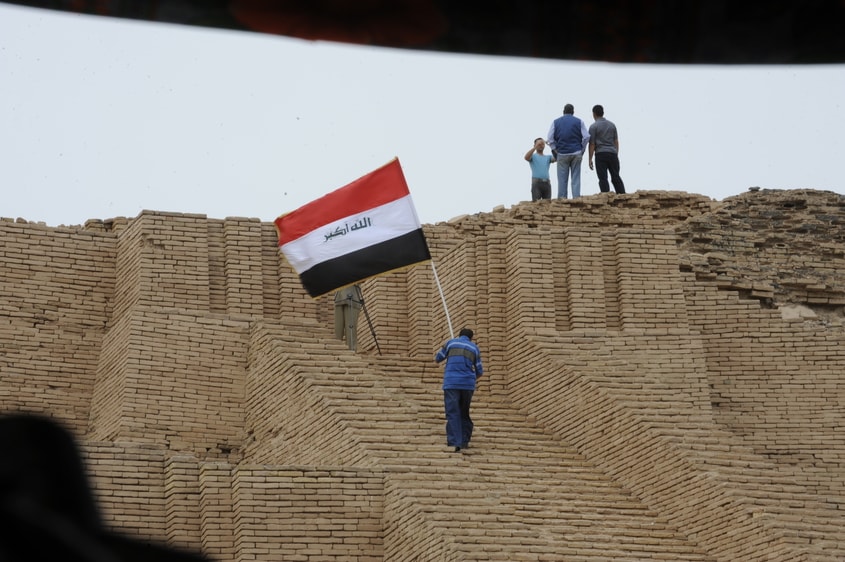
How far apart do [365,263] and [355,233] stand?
0.30 m

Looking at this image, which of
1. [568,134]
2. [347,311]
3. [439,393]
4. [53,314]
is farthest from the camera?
[568,134]

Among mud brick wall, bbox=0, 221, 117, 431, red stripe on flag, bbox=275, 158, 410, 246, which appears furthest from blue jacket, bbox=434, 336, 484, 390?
mud brick wall, bbox=0, 221, 117, 431

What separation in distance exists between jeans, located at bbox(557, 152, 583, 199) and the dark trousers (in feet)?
0.76

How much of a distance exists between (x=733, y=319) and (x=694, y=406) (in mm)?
2423

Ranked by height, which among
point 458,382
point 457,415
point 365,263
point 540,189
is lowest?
point 457,415

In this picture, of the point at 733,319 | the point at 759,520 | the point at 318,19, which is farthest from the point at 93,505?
the point at 733,319

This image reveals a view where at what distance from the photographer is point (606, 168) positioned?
19.4 metres

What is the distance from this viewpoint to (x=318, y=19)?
1.62m

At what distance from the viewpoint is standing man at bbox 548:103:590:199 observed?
1900 centimetres

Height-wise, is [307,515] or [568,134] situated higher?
[568,134]

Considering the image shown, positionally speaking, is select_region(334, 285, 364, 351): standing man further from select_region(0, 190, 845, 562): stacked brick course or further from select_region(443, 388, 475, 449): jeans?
select_region(443, 388, 475, 449): jeans

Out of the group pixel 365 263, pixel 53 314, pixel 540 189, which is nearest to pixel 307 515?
pixel 365 263

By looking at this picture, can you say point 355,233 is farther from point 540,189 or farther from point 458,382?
point 540,189

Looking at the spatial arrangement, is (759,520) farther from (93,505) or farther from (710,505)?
(93,505)
